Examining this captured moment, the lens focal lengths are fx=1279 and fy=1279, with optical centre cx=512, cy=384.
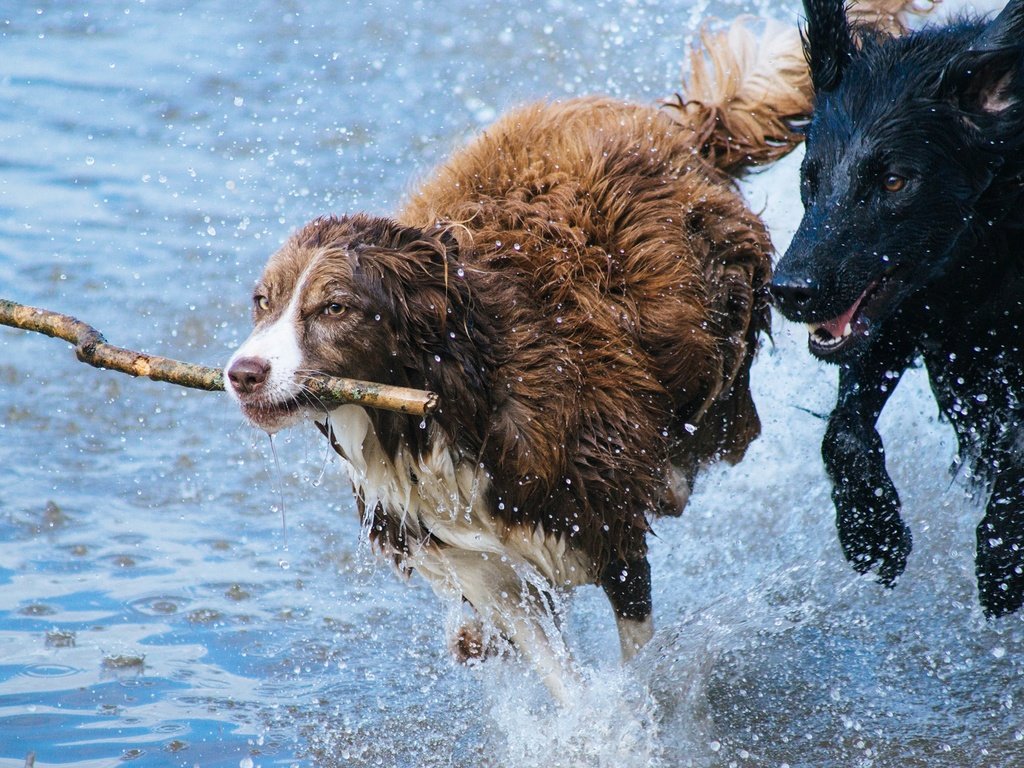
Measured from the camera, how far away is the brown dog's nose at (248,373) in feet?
11.0

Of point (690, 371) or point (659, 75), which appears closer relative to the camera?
point (690, 371)

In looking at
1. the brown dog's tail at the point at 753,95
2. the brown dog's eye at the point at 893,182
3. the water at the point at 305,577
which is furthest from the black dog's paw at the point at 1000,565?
the brown dog's tail at the point at 753,95

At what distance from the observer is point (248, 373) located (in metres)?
3.36

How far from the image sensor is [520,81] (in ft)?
34.2

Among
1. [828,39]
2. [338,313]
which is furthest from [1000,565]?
[338,313]

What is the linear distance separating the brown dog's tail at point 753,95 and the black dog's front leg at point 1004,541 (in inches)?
59.5

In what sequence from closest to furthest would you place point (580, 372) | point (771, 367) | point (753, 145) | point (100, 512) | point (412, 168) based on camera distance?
point (580, 372), point (753, 145), point (100, 512), point (771, 367), point (412, 168)

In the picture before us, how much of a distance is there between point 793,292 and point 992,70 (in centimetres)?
92

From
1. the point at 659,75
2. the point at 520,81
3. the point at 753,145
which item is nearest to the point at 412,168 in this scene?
the point at 520,81

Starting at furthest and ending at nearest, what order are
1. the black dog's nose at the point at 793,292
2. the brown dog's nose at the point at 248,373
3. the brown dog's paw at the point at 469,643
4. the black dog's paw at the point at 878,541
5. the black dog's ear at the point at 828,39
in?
the brown dog's paw at the point at 469,643 → the black dog's paw at the point at 878,541 → the black dog's ear at the point at 828,39 → the black dog's nose at the point at 793,292 → the brown dog's nose at the point at 248,373

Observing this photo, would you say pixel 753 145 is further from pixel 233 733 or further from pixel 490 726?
pixel 233 733

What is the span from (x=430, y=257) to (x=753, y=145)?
5.72 ft

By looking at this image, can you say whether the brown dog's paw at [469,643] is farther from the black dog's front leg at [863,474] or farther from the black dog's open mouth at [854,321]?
the black dog's open mouth at [854,321]

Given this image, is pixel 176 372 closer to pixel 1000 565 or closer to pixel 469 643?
pixel 469 643
